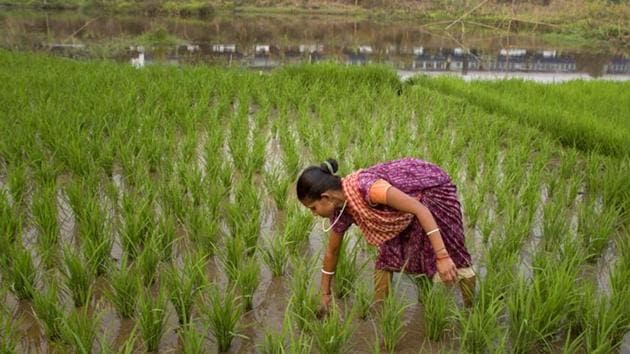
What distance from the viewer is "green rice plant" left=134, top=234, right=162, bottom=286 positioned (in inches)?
87.5

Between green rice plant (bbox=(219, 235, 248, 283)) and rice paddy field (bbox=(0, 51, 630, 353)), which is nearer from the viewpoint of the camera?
rice paddy field (bbox=(0, 51, 630, 353))

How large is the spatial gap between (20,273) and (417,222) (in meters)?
1.60

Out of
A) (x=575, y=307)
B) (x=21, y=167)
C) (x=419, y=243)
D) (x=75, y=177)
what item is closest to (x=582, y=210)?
(x=575, y=307)

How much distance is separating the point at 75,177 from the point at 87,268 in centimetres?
134

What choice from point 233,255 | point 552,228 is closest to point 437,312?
point 233,255

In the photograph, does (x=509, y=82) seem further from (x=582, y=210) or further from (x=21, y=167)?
(x=21, y=167)

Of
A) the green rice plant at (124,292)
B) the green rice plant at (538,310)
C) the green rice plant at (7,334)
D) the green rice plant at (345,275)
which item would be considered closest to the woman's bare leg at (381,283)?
the green rice plant at (345,275)

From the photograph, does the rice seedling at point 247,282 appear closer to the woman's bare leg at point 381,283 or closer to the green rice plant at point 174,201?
the woman's bare leg at point 381,283

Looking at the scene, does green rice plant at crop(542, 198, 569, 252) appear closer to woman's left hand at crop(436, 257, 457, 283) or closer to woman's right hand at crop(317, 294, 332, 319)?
woman's left hand at crop(436, 257, 457, 283)

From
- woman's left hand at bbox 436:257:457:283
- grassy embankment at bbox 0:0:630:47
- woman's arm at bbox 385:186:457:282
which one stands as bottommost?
woman's left hand at bbox 436:257:457:283

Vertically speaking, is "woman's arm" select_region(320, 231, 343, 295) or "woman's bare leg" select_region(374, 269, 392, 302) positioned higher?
"woman's arm" select_region(320, 231, 343, 295)

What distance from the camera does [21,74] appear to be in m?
6.41

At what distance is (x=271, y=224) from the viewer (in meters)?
3.02

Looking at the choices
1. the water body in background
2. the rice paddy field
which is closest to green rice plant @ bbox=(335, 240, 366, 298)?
the rice paddy field
